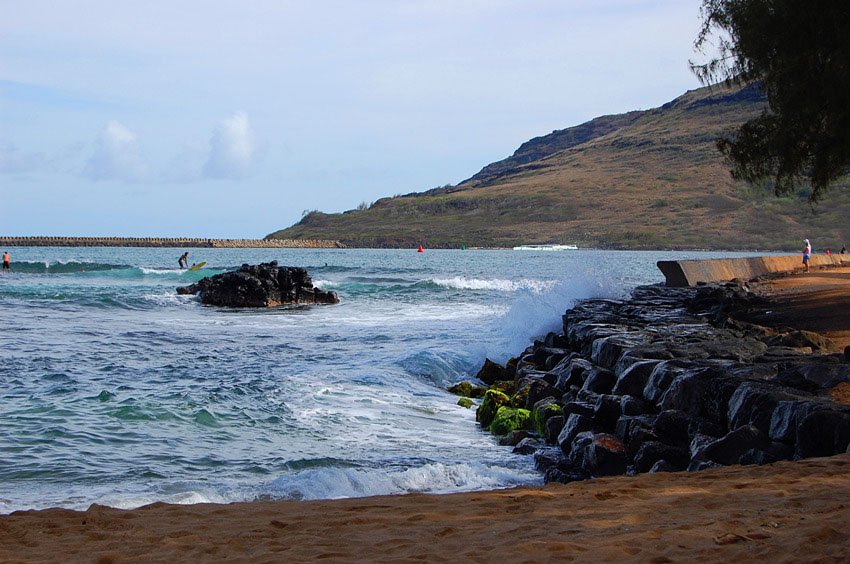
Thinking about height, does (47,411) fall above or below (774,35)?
below

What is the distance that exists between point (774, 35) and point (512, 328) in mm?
8248

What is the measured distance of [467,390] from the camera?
13.3 meters

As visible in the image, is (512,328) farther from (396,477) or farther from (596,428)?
(396,477)

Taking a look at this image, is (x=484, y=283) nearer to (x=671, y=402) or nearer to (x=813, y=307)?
(x=813, y=307)

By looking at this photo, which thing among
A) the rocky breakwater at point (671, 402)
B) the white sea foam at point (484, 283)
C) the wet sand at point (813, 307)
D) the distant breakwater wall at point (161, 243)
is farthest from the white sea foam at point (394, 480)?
the distant breakwater wall at point (161, 243)

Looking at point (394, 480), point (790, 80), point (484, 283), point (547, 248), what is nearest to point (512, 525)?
point (394, 480)

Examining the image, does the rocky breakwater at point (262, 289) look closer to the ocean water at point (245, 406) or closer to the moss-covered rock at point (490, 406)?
the ocean water at point (245, 406)

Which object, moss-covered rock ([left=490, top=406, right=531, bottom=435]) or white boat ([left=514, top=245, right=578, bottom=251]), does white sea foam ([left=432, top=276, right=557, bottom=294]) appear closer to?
moss-covered rock ([left=490, top=406, right=531, bottom=435])

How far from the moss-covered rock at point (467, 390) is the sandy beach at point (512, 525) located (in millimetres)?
6492

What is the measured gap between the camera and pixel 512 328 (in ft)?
65.1

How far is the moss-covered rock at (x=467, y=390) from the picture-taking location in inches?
521

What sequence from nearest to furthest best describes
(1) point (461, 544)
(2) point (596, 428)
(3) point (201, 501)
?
1. (1) point (461, 544)
2. (3) point (201, 501)
3. (2) point (596, 428)

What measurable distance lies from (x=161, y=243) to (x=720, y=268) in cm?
11433

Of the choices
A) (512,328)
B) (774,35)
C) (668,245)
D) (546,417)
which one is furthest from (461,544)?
(668,245)
